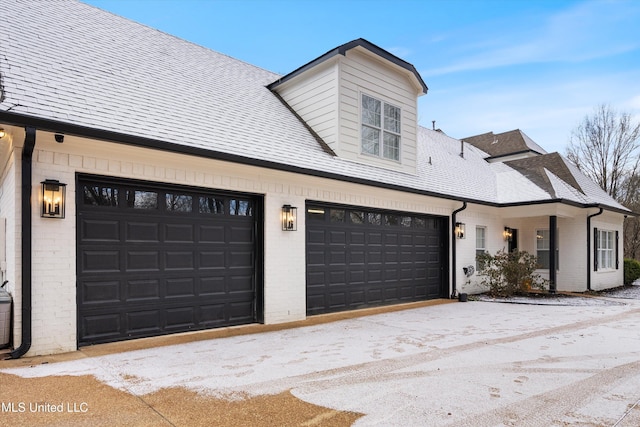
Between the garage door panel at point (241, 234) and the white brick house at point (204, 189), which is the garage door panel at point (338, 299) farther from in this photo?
the garage door panel at point (241, 234)

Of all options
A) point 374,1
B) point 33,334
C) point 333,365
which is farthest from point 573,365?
point 374,1

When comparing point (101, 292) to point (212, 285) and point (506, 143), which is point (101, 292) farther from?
point (506, 143)

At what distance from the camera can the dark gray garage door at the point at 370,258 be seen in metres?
8.59

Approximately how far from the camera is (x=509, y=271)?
1202 centimetres

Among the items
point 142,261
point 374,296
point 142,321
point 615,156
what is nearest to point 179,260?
point 142,261

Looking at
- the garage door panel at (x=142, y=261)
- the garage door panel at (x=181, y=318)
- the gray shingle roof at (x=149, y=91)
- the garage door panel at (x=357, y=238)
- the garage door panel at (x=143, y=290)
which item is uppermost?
the gray shingle roof at (x=149, y=91)

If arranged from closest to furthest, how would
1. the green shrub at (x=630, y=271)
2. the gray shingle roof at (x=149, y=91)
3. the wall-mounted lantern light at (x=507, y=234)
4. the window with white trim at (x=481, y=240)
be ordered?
the gray shingle roof at (x=149, y=91), the window with white trim at (x=481, y=240), the wall-mounted lantern light at (x=507, y=234), the green shrub at (x=630, y=271)

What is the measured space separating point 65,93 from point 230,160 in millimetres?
2502

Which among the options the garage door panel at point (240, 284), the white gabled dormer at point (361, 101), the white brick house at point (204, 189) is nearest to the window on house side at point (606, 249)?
the white brick house at point (204, 189)

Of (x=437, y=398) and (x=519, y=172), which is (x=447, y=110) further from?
(x=437, y=398)

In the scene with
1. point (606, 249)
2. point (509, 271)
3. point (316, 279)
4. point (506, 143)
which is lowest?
point (509, 271)

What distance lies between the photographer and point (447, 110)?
31.0 meters

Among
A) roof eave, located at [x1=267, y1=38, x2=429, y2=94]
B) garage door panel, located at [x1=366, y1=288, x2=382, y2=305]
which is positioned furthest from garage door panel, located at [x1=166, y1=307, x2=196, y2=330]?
roof eave, located at [x1=267, y1=38, x2=429, y2=94]

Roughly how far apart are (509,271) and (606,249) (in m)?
5.83
